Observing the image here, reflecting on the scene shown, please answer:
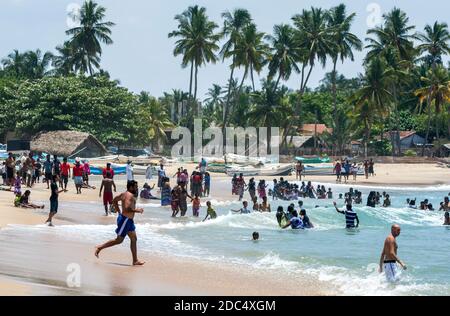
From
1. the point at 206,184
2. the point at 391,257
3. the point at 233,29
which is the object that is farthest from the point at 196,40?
the point at 391,257

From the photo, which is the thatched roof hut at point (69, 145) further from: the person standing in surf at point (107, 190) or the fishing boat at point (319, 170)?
the person standing in surf at point (107, 190)

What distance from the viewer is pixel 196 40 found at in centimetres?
7131

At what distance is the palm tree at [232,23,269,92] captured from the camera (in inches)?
2815

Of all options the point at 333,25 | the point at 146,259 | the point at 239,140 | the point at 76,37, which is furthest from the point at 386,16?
the point at 146,259

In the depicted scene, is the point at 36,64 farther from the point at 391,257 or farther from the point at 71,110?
the point at 391,257

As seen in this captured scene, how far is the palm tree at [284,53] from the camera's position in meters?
73.1

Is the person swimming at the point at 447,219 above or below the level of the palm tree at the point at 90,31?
below

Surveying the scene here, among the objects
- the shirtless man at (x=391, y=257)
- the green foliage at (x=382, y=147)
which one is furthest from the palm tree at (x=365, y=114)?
the shirtless man at (x=391, y=257)

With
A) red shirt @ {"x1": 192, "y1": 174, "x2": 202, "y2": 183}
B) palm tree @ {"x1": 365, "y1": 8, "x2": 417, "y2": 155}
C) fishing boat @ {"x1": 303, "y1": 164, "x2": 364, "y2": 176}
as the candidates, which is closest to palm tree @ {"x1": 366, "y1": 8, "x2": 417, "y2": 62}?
palm tree @ {"x1": 365, "y1": 8, "x2": 417, "y2": 155}

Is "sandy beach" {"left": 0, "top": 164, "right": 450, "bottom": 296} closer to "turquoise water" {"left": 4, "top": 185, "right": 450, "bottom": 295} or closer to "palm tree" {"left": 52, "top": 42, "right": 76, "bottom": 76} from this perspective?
"turquoise water" {"left": 4, "top": 185, "right": 450, "bottom": 295}

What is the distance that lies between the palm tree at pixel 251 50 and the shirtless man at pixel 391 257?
5939cm

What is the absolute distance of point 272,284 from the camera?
12852 millimetres

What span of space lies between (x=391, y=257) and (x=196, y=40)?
6001cm
